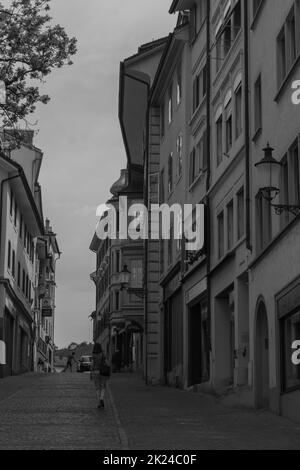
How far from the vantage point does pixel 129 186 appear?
5909 cm

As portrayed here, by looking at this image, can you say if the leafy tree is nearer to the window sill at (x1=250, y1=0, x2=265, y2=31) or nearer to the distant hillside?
the window sill at (x1=250, y1=0, x2=265, y2=31)

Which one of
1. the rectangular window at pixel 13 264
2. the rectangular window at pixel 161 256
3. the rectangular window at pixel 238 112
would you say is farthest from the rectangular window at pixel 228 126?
the rectangular window at pixel 13 264

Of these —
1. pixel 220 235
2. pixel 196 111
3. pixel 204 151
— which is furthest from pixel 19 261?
pixel 220 235

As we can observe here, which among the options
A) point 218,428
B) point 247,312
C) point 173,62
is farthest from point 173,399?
point 173,62

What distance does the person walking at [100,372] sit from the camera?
78.5 ft

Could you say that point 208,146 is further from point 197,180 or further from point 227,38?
point 227,38

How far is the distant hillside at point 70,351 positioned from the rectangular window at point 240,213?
8898 centimetres

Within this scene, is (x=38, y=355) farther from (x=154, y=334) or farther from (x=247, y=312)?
(x=247, y=312)

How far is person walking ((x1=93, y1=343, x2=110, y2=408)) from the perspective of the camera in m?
23.9

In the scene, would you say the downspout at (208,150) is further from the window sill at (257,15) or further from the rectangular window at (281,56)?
the rectangular window at (281,56)

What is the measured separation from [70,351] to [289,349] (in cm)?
9604

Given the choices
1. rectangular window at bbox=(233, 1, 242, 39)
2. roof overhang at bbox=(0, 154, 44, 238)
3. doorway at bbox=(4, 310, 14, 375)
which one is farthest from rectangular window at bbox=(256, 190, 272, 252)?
doorway at bbox=(4, 310, 14, 375)

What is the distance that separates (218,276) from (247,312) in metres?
3.22

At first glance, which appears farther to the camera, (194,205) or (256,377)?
(194,205)
